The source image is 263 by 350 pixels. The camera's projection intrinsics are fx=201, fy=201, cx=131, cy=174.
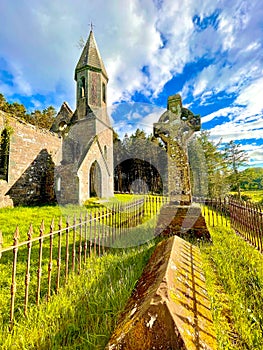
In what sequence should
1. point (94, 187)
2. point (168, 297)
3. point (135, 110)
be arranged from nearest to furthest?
1. point (168, 297)
2. point (135, 110)
3. point (94, 187)

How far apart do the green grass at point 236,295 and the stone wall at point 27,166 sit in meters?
12.1

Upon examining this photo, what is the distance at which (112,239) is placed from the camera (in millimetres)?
5680

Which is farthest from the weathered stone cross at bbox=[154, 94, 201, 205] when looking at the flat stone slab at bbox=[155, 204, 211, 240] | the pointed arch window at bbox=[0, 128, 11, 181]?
the pointed arch window at bbox=[0, 128, 11, 181]

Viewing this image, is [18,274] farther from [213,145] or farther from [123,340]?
[213,145]

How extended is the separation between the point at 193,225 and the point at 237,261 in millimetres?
1915

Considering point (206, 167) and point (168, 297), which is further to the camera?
point (206, 167)

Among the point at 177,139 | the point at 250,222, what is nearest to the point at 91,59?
the point at 177,139

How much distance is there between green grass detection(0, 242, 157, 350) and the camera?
6.36ft

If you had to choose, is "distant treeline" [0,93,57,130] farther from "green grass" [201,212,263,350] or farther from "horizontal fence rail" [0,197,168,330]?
"green grass" [201,212,263,350]

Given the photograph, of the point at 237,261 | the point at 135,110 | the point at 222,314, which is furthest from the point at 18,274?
the point at 135,110

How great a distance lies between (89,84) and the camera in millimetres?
19703

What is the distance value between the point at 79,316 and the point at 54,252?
3035 mm

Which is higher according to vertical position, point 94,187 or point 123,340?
point 94,187

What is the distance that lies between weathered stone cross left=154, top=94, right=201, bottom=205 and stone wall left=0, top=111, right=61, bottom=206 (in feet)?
33.6
